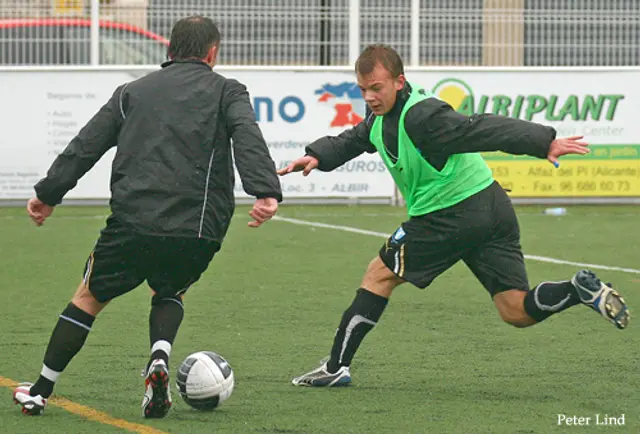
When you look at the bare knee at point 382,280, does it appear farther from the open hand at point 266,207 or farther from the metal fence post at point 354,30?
the metal fence post at point 354,30

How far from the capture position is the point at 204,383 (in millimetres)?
6191

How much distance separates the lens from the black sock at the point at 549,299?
6711mm

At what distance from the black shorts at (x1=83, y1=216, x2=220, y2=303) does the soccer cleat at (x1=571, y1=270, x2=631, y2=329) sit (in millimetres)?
1661

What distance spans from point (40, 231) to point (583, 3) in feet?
22.7

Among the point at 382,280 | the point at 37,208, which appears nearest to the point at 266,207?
the point at 37,208

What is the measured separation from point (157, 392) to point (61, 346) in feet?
1.69

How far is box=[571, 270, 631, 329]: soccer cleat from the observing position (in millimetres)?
6492

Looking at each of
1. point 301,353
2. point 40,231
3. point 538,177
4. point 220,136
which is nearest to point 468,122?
point 220,136

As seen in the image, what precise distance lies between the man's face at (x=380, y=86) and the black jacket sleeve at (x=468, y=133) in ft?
0.39

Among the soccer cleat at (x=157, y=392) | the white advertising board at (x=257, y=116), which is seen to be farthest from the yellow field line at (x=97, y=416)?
the white advertising board at (x=257, y=116)

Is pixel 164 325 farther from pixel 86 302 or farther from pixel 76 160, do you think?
pixel 76 160

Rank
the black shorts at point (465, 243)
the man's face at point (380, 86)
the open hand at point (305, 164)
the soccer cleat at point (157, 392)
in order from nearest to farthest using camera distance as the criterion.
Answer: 1. the soccer cleat at point (157, 392)
2. the man's face at point (380, 86)
3. the black shorts at point (465, 243)
4. the open hand at point (305, 164)

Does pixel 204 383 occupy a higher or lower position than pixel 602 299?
lower

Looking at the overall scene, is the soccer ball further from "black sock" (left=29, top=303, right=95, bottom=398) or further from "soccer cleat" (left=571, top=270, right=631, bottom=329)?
"soccer cleat" (left=571, top=270, right=631, bottom=329)
